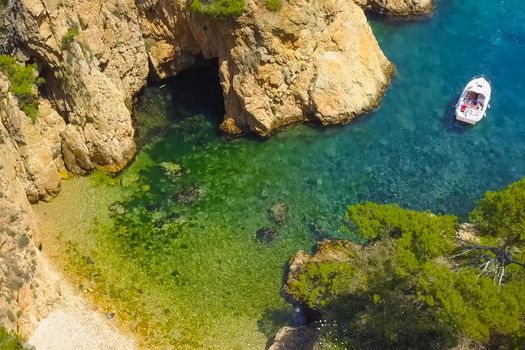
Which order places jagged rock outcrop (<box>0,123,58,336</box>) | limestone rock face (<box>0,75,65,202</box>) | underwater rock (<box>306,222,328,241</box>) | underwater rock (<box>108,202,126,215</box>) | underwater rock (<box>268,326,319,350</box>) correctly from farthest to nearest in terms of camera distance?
1. underwater rock (<box>108,202,126,215</box>)
2. underwater rock (<box>306,222,328,241</box>)
3. limestone rock face (<box>0,75,65,202</box>)
4. underwater rock (<box>268,326,319,350</box>)
5. jagged rock outcrop (<box>0,123,58,336</box>)

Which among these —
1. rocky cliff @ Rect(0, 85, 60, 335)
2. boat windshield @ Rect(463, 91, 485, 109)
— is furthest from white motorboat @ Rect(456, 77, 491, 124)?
rocky cliff @ Rect(0, 85, 60, 335)

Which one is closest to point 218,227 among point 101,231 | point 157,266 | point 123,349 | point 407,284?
point 157,266

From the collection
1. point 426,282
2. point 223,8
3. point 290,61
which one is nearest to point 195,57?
point 223,8

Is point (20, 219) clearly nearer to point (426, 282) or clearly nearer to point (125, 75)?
point (125, 75)

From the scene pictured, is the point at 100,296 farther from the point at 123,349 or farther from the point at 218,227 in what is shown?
the point at 218,227

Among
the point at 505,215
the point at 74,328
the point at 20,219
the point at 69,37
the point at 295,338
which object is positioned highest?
the point at 69,37

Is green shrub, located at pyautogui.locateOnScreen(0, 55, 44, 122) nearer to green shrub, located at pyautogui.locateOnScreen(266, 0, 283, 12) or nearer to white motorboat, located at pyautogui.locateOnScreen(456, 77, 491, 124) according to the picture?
green shrub, located at pyautogui.locateOnScreen(266, 0, 283, 12)
